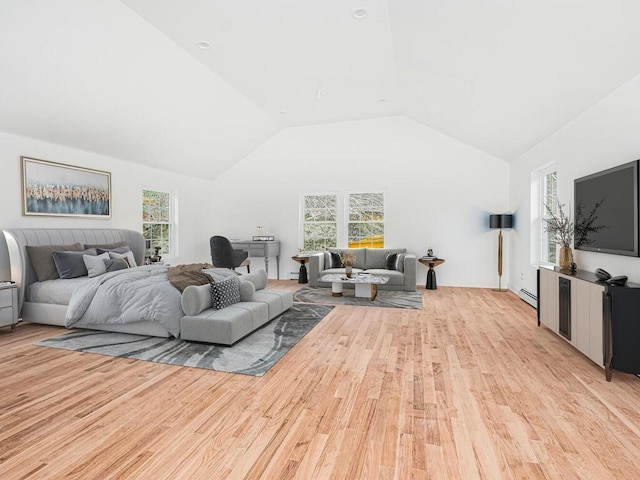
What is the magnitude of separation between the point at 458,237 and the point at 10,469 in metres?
6.88

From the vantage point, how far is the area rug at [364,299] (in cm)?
539

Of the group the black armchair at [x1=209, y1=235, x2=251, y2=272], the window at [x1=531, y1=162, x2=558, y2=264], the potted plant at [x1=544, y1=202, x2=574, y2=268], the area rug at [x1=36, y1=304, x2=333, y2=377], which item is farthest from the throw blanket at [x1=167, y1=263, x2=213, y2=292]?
the window at [x1=531, y1=162, x2=558, y2=264]

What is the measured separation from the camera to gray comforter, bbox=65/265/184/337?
11.8 ft

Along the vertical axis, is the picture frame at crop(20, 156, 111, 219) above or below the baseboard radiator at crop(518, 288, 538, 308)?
above

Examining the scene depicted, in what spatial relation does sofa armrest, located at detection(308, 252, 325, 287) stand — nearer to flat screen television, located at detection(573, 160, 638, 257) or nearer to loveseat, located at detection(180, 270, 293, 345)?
loveseat, located at detection(180, 270, 293, 345)

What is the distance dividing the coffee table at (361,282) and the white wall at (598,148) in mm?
2394

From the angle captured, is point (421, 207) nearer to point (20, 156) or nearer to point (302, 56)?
point (302, 56)

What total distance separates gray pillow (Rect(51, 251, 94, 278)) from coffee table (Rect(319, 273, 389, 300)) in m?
3.55

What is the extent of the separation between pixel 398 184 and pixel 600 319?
4.92 metres

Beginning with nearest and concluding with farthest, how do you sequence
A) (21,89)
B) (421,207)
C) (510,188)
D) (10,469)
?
(10,469) < (21,89) < (510,188) < (421,207)

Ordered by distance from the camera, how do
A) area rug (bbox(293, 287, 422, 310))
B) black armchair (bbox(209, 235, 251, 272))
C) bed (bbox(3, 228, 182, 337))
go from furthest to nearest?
black armchair (bbox(209, 235, 251, 272))
area rug (bbox(293, 287, 422, 310))
bed (bbox(3, 228, 182, 337))

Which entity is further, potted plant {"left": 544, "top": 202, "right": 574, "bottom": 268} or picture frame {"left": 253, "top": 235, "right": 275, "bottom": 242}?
picture frame {"left": 253, "top": 235, "right": 275, "bottom": 242}

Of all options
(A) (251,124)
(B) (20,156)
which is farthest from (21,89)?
(A) (251,124)

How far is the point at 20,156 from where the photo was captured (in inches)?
180
